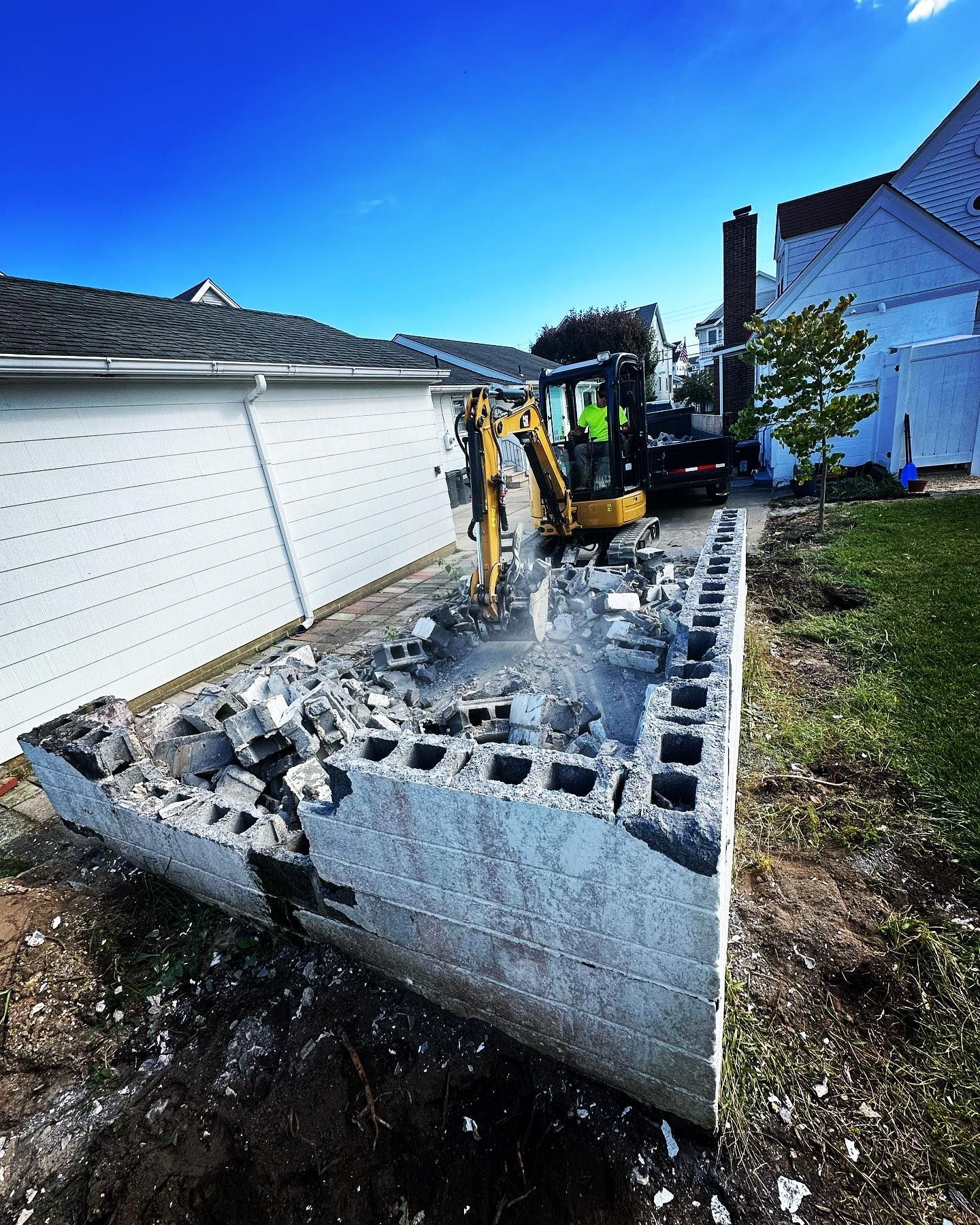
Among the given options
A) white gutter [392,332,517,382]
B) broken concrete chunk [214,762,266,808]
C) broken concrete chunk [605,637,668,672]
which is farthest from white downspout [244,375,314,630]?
white gutter [392,332,517,382]

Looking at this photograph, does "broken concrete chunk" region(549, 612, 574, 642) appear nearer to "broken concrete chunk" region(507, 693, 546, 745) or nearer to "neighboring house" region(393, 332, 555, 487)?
"broken concrete chunk" region(507, 693, 546, 745)

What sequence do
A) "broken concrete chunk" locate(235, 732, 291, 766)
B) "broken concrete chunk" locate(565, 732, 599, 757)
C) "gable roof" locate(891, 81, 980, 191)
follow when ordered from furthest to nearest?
"gable roof" locate(891, 81, 980, 191) < "broken concrete chunk" locate(235, 732, 291, 766) < "broken concrete chunk" locate(565, 732, 599, 757)

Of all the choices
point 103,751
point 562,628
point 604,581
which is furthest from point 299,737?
point 604,581

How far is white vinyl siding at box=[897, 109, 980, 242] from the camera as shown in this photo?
1239 cm

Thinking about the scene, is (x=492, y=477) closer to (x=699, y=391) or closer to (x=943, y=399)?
(x=943, y=399)

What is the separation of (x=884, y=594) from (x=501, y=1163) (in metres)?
5.92

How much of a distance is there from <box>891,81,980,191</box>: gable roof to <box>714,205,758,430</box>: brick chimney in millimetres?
3387

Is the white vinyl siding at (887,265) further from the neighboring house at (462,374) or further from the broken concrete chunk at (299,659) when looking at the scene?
the broken concrete chunk at (299,659)

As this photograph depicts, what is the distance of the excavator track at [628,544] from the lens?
7.07m

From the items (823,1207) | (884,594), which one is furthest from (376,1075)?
(884,594)

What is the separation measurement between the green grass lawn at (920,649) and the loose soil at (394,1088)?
30 cm

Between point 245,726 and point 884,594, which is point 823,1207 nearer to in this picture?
point 245,726

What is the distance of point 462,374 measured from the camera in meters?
18.8

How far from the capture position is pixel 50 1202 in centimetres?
191
